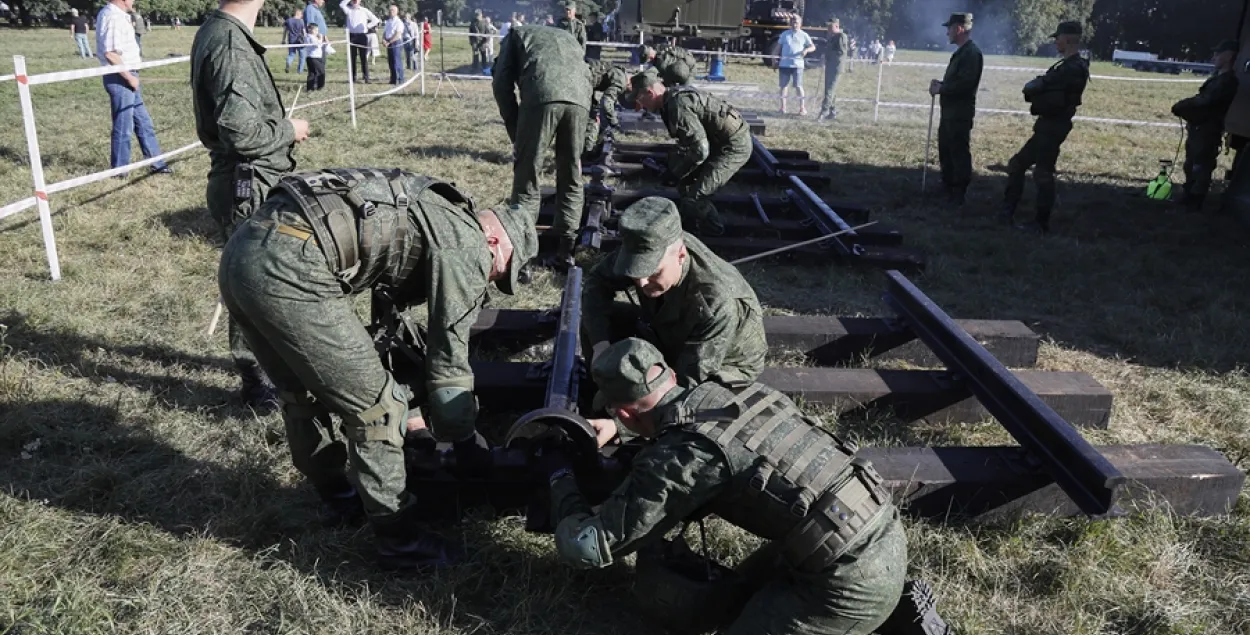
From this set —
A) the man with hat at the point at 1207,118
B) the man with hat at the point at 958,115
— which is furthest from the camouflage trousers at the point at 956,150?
the man with hat at the point at 1207,118

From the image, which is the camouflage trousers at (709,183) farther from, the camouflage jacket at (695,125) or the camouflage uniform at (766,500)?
the camouflage uniform at (766,500)

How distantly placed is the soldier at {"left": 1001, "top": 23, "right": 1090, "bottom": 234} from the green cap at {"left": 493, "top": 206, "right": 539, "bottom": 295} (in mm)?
6489

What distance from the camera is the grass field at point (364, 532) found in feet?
9.78

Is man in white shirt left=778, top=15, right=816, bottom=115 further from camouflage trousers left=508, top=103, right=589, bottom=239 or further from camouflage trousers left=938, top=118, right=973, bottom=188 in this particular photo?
camouflage trousers left=508, top=103, right=589, bottom=239

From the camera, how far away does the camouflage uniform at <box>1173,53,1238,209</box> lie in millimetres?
9203

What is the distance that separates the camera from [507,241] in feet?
9.94

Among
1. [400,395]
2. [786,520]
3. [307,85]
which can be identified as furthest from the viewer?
[307,85]

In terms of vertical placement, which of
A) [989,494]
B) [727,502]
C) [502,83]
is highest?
[502,83]

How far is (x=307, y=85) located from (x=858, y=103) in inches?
426

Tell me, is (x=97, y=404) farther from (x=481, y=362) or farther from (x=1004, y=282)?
(x=1004, y=282)

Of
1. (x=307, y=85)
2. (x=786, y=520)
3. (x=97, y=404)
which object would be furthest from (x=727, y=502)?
(x=307, y=85)

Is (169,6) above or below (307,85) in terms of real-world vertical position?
above

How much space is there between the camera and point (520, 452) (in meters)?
3.40

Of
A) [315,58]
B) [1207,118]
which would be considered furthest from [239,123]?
[315,58]
